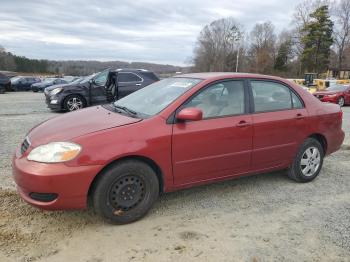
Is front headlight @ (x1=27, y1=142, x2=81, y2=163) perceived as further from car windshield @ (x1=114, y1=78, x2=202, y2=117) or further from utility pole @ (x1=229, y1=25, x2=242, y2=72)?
utility pole @ (x1=229, y1=25, x2=242, y2=72)

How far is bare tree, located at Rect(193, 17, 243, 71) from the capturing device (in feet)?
297

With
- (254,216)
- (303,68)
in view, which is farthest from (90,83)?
(303,68)

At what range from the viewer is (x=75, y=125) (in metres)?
3.79

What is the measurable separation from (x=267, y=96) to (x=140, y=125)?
1.92 meters

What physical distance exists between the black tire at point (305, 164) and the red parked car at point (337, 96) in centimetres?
1492

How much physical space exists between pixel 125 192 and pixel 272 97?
7.83 feet

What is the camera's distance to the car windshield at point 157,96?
411 centimetres

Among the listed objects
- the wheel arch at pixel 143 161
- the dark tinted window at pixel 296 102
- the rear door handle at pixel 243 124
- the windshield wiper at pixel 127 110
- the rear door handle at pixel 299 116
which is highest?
the dark tinted window at pixel 296 102

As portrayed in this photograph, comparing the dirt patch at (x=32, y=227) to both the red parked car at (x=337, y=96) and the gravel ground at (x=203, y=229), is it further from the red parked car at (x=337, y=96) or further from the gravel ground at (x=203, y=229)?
the red parked car at (x=337, y=96)

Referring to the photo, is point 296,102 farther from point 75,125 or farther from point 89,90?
point 89,90

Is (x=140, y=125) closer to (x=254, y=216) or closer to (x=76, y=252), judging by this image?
(x=76, y=252)

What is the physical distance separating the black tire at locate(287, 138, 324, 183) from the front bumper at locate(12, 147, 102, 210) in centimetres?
289

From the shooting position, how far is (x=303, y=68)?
2726 inches

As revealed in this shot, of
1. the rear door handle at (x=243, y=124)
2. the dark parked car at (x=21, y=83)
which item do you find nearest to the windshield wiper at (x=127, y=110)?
the rear door handle at (x=243, y=124)
